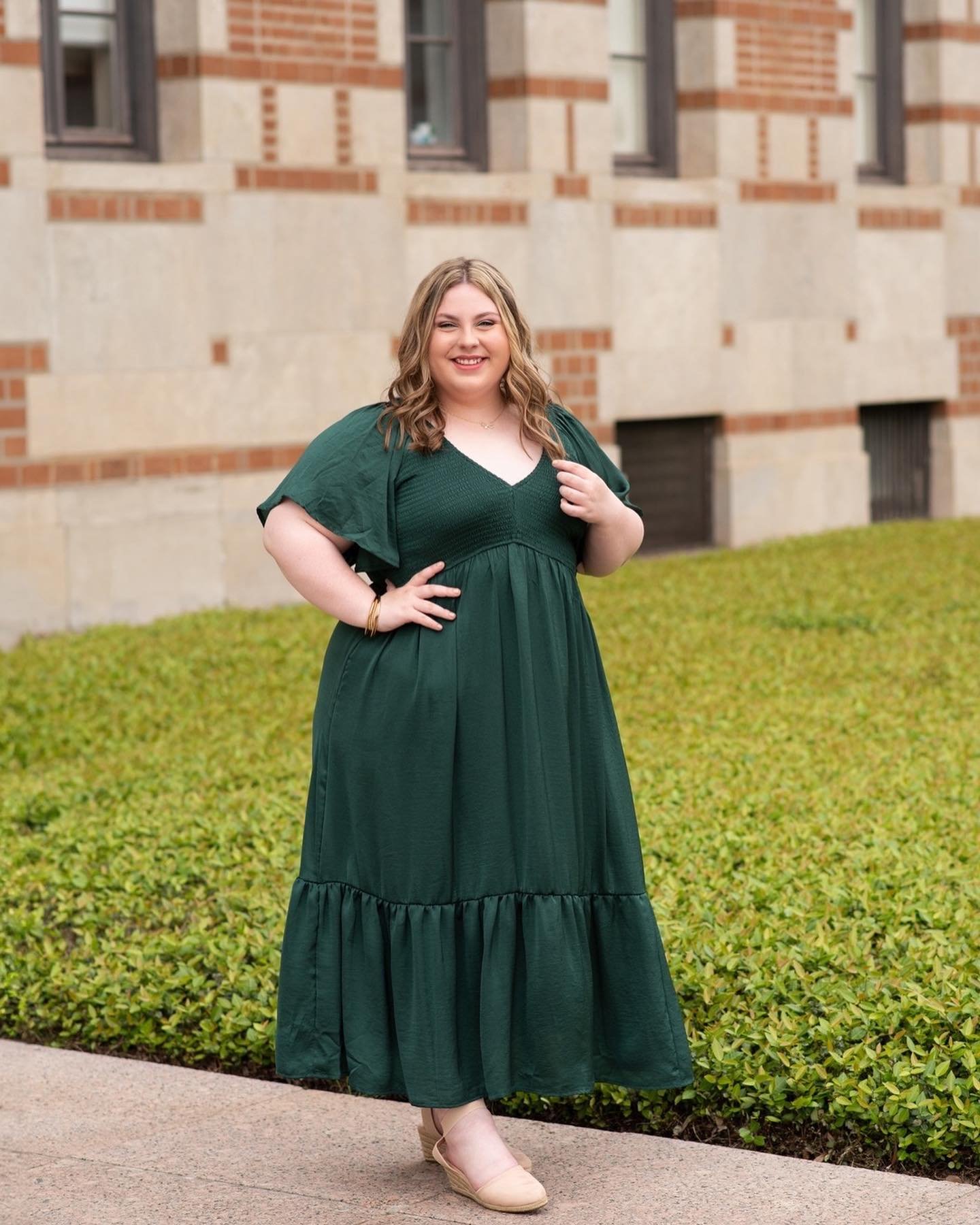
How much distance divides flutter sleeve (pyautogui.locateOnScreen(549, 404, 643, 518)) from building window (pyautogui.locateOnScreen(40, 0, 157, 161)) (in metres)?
8.86

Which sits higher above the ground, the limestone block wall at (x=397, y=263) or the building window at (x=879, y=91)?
the building window at (x=879, y=91)

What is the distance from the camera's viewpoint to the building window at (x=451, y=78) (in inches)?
584

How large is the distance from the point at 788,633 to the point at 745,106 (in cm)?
668

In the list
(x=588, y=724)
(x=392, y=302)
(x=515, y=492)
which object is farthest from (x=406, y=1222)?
(x=392, y=302)

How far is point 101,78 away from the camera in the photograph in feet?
42.4

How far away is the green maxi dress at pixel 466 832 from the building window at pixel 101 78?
904 cm

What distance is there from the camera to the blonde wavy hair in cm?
432

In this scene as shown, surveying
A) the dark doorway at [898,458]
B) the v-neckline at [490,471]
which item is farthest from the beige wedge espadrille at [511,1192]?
the dark doorway at [898,458]

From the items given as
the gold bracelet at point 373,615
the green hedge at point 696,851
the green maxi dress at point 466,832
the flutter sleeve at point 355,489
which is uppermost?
the flutter sleeve at point 355,489

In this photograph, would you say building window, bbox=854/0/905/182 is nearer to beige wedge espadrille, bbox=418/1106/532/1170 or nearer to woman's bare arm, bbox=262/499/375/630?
woman's bare arm, bbox=262/499/375/630

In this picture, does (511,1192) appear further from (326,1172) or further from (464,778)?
(464,778)

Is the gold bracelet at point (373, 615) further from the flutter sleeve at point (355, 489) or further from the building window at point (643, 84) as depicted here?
the building window at point (643, 84)

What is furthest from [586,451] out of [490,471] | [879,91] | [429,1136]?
[879,91]

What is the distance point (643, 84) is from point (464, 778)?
13.2m
